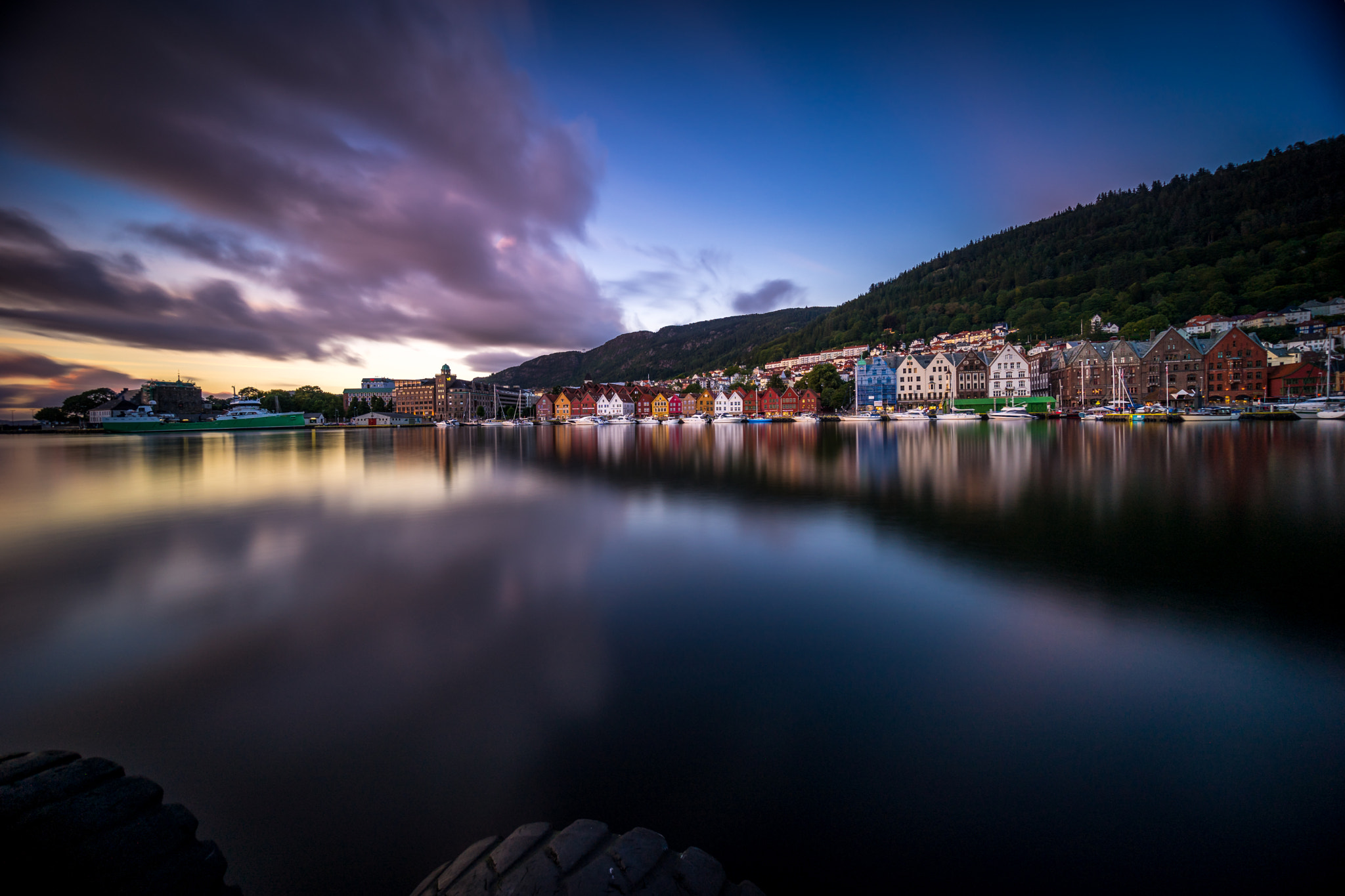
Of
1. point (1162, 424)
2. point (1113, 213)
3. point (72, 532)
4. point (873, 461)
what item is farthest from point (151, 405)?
point (1113, 213)

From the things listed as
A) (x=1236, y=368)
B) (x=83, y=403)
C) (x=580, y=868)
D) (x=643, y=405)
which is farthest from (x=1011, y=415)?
(x=83, y=403)

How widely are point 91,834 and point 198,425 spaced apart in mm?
90614

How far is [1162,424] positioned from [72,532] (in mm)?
55331

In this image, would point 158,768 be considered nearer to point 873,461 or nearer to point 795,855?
point 795,855

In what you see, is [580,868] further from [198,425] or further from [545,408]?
[545,408]

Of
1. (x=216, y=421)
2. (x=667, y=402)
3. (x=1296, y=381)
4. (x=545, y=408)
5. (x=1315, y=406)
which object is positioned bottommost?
(x=1315, y=406)

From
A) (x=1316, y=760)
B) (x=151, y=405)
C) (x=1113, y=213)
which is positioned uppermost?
(x=1113, y=213)

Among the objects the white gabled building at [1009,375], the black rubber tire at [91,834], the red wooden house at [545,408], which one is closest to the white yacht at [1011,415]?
the white gabled building at [1009,375]

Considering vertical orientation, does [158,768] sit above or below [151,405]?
below

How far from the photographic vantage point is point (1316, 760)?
2645 mm

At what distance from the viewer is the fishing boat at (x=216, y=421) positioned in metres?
65.9

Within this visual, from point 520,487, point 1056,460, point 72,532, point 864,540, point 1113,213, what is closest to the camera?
point 864,540

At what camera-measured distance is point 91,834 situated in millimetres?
1465

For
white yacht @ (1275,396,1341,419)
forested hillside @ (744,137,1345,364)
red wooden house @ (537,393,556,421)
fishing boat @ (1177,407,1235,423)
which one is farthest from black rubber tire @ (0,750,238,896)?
forested hillside @ (744,137,1345,364)
